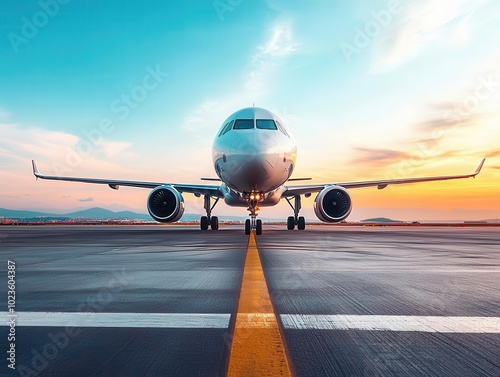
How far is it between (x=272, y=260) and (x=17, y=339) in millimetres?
5370

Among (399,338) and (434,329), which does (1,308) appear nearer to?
(399,338)

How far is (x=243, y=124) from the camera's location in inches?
631

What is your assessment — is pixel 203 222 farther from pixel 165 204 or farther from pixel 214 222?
pixel 165 204

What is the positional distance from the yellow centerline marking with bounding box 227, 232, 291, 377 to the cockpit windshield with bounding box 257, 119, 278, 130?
11.8 metres

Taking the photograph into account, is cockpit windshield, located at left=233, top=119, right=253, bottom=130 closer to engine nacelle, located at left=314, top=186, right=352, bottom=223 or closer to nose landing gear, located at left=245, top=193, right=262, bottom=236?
nose landing gear, located at left=245, top=193, right=262, bottom=236

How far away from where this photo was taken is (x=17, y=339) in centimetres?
279

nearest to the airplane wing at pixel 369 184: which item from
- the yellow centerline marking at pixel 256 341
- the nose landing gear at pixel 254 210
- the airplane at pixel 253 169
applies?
the airplane at pixel 253 169

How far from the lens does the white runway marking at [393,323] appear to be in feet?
10.1

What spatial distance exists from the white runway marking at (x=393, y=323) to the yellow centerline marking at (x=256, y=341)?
194 millimetres

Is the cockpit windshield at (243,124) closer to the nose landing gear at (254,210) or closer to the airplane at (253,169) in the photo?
the airplane at (253,169)

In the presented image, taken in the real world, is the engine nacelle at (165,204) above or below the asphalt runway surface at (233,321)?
above

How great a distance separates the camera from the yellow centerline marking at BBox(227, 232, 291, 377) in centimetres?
222

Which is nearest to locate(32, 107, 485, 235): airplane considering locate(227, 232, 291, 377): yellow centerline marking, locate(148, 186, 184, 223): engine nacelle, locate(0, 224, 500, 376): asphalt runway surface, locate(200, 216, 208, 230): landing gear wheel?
locate(148, 186, 184, 223): engine nacelle

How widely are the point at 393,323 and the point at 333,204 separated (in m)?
16.6
